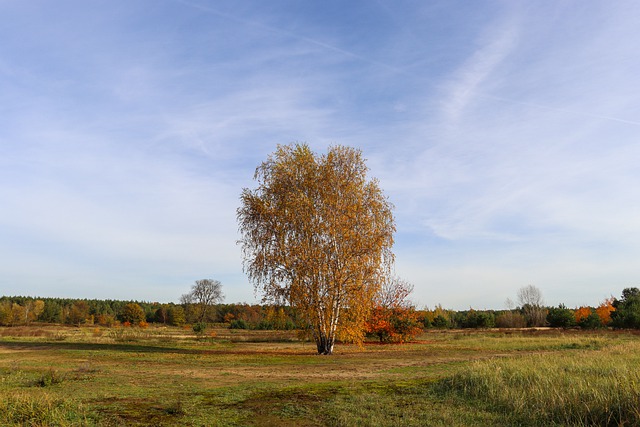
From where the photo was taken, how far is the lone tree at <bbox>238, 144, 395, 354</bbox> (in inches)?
1246

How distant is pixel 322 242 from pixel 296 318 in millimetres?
5805

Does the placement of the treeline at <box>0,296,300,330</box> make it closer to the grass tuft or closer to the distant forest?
the distant forest

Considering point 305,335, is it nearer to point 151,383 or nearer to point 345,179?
point 345,179

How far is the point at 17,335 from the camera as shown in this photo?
48.5m

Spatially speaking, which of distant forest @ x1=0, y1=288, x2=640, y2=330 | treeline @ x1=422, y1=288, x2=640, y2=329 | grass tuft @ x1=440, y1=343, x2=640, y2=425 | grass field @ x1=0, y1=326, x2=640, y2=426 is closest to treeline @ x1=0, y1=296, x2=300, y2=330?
distant forest @ x1=0, y1=288, x2=640, y2=330

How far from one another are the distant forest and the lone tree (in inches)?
91.2

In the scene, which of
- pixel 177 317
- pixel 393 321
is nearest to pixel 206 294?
pixel 177 317

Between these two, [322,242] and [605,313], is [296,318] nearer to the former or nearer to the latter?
[322,242]

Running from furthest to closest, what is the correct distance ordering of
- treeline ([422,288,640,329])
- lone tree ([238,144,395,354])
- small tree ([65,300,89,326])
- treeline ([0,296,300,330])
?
small tree ([65,300,89,326])
treeline ([0,296,300,330])
treeline ([422,288,640,329])
lone tree ([238,144,395,354])

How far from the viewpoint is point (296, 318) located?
32.7m

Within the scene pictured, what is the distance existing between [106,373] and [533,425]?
1671cm

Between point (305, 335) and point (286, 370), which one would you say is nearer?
point (286, 370)

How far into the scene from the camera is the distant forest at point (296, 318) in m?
53.2

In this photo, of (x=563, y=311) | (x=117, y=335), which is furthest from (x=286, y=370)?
(x=563, y=311)
